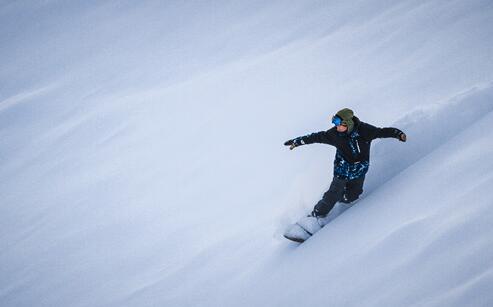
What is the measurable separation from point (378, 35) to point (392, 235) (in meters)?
9.51

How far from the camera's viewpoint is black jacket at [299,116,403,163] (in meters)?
3.46

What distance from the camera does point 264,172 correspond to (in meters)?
6.82

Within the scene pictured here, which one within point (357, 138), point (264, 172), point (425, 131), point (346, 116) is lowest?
point (425, 131)

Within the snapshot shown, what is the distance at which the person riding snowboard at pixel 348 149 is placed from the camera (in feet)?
11.1

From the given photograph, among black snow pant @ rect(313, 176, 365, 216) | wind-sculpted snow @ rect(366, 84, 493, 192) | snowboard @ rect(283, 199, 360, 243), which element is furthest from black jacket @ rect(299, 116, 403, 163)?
snowboard @ rect(283, 199, 360, 243)

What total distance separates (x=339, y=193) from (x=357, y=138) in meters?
0.76

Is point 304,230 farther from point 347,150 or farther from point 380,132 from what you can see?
point 380,132

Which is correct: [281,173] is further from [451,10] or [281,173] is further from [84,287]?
[451,10]

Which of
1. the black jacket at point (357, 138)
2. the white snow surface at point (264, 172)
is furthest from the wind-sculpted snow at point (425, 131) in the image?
the black jacket at point (357, 138)

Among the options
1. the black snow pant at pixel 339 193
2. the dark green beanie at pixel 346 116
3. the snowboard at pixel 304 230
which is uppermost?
the dark green beanie at pixel 346 116

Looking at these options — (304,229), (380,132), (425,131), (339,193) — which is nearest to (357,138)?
(380,132)

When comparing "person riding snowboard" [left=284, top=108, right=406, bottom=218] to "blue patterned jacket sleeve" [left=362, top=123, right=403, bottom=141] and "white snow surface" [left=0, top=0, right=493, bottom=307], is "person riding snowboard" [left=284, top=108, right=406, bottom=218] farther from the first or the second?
"white snow surface" [left=0, top=0, right=493, bottom=307]

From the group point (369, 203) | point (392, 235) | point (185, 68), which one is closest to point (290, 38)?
point (185, 68)

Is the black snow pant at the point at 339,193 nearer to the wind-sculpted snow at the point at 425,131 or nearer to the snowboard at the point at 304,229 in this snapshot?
the snowboard at the point at 304,229
